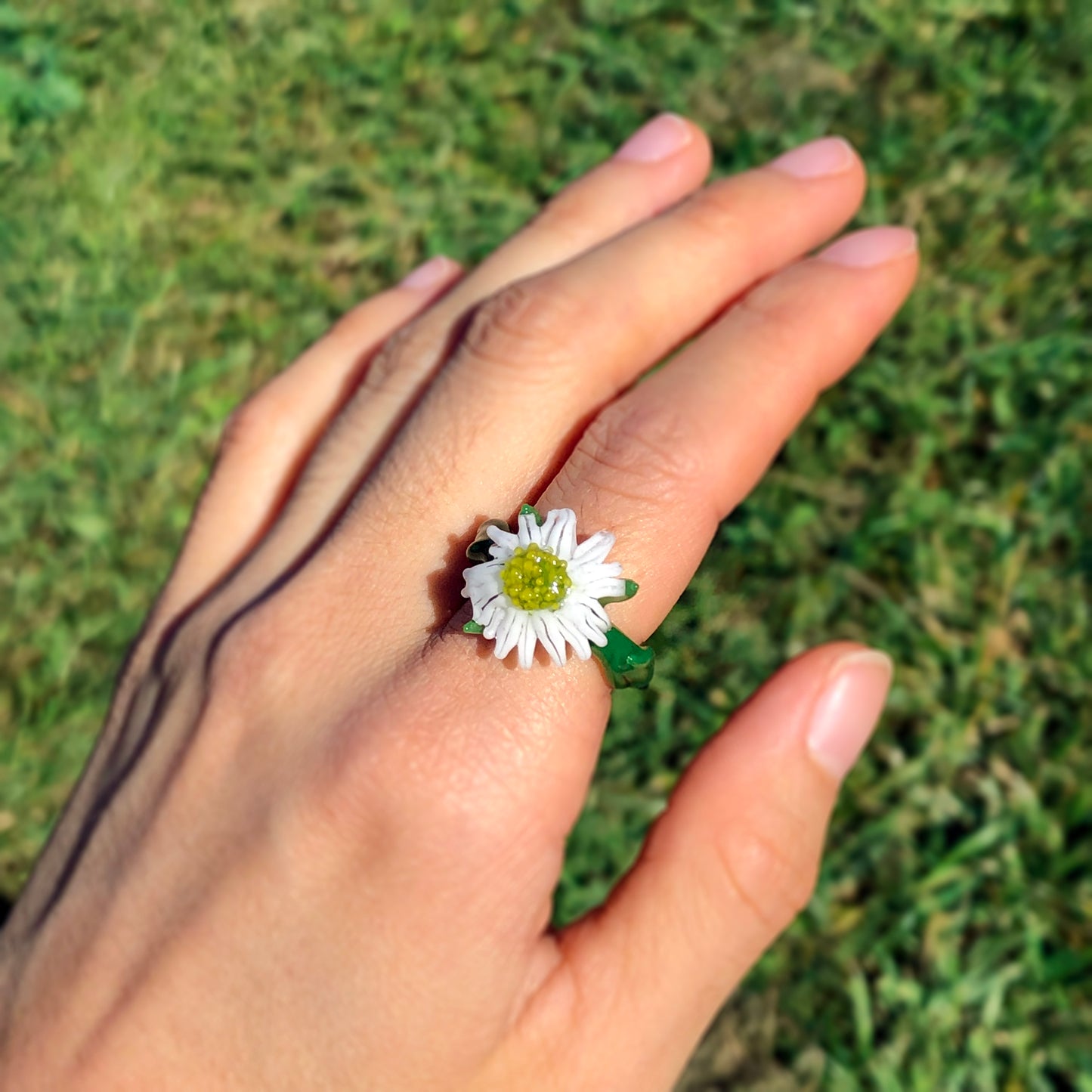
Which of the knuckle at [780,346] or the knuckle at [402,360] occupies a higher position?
the knuckle at [402,360]

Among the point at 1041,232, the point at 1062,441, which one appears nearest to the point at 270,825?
the point at 1062,441

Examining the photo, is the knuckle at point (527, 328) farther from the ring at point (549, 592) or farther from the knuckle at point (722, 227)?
the ring at point (549, 592)

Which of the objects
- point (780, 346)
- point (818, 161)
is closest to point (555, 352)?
point (780, 346)

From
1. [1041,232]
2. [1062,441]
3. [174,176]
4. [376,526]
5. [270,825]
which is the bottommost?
[1062,441]

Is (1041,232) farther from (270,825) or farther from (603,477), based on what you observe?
(270,825)

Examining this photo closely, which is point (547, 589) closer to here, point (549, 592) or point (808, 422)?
point (549, 592)

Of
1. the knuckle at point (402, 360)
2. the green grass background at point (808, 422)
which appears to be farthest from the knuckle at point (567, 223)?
the green grass background at point (808, 422)

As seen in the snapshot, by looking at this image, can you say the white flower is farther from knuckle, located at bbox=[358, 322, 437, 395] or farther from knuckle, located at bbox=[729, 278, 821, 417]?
knuckle, located at bbox=[358, 322, 437, 395]
